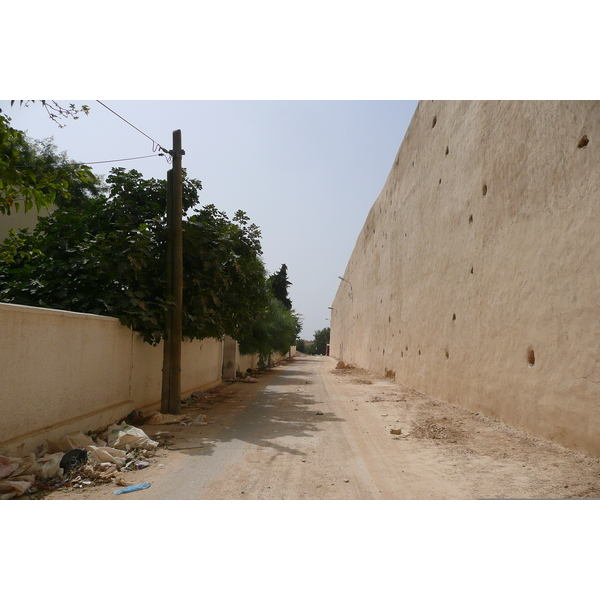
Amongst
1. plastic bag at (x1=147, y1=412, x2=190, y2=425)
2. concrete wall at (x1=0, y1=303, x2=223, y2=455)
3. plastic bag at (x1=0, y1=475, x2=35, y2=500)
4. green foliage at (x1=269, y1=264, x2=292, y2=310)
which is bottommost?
plastic bag at (x1=147, y1=412, x2=190, y2=425)

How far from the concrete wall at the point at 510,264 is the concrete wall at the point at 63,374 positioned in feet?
20.4

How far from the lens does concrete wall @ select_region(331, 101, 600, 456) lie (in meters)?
5.42

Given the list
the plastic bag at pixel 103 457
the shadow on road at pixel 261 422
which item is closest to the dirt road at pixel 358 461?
the shadow on road at pixel 261 422

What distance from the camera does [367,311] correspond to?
2430 cm

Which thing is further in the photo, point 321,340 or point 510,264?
point 321,340

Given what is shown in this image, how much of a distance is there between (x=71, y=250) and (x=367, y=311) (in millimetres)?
17503

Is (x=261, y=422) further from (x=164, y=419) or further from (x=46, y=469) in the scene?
(x=46, y=469)

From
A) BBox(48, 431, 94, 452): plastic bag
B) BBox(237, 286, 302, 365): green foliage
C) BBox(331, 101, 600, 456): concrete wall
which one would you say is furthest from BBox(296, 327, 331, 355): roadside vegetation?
BBox(48, 431, 94, 452): plastic bag

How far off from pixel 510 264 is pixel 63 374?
21.8ft

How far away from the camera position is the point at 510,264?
7.29 m

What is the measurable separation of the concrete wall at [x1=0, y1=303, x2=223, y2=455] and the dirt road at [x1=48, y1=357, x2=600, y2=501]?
98 centimetres

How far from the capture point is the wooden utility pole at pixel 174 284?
29.7 ft

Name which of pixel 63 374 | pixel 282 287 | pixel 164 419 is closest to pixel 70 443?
pixel 63 374

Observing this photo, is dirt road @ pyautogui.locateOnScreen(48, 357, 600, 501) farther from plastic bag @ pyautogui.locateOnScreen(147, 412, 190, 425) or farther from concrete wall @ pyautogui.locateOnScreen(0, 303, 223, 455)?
concrete wall @ pyautogui.locateOnScreen(0, 303, 223, 455)
